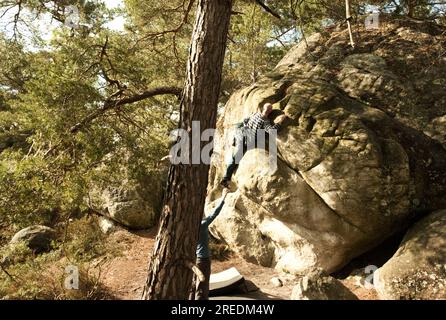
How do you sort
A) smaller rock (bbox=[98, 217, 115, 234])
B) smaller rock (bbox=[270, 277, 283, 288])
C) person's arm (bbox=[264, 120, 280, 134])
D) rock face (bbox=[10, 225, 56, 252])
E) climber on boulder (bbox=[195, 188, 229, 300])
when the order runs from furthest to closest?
smaller rock (bbox=[98, 217, 115, 234]) → rock face (bbox=[10, 225, 56, 252]) → smaller rock (bbox=[270, 277, 283, 288]) → person's arm (bbox=[264, 120, 280, 134]) → climber on boulder (bbox=[195, 188, 229, 300])

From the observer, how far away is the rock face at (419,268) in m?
6.18

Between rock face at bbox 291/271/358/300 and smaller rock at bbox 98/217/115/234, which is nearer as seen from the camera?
rock face at bbox 291/271/358/300

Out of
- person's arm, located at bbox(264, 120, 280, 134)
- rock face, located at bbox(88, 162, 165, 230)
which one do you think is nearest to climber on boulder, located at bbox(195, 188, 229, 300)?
person's arm, located at bbox(264, 120, 280, 134)

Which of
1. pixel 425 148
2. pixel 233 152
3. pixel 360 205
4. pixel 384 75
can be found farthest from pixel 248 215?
pixel 384 75

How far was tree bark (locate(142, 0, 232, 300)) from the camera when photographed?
12.5 ft

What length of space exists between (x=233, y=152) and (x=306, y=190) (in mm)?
2206

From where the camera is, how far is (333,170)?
25.2 feet

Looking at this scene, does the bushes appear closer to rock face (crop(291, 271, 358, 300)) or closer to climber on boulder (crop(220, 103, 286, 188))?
climber on boulder (crop(220, 103, 286, 188))

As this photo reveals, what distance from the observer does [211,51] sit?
163 inches

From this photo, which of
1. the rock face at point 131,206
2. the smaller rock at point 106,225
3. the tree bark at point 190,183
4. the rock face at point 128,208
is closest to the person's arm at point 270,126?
the tree bark at point 190,183

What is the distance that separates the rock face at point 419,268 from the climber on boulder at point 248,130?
3.84 m

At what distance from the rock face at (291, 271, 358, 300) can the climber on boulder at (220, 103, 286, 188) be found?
3.60 metres

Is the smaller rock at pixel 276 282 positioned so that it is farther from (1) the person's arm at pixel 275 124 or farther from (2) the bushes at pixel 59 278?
(2) the bushes at pixel 59 278

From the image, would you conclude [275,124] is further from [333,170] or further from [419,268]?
[419,268]
